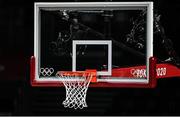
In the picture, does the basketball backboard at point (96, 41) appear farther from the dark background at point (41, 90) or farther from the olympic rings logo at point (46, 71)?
the dark background at point (41, 90)

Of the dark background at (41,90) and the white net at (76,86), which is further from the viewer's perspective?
the dark background at (41,90)

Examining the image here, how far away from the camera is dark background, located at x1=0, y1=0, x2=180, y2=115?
6672 mm

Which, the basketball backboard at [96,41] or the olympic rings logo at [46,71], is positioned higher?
the basketball backboard at [96,41]

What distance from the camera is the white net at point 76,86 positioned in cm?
649

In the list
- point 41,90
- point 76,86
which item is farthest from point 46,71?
point 76,86

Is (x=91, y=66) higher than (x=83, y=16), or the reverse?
(x=83, y=16)

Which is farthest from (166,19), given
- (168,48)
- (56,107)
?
(56,107)

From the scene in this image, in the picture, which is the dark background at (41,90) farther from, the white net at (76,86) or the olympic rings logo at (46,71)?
the olympic rings logo at (46,71)

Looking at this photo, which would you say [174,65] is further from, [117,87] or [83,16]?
[83,16]

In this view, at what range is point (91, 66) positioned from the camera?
6582mm

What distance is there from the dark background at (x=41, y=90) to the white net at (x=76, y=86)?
4.7 inches

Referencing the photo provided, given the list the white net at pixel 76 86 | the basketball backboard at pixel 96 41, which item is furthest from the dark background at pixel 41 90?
the basketball backboard at pixel 96 41

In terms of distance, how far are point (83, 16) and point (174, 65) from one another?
4.75ft

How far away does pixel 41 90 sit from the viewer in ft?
22.3
